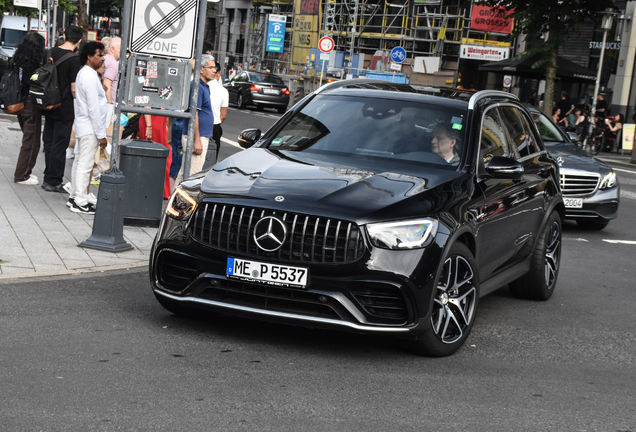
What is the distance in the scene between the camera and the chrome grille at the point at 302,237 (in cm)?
509

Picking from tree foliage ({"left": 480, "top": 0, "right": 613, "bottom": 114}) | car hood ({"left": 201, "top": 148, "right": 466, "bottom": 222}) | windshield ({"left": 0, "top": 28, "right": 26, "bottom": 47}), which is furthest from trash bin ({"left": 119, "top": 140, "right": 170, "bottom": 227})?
windshield ({"left": 0, "top": 28, "right": 26, "bottom": 47})

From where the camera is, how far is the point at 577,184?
471 inches

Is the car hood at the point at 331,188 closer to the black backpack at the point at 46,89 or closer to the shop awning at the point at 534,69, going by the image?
the black backpack at the point at 46,89

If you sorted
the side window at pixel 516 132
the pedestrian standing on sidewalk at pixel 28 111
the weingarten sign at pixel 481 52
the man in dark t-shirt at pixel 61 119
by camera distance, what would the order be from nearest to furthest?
the side window at pixel 516 132 → the man in dark t-shirt at pixel 61 119 → the pedestrian standing on sidewalk at pixel 28 111 → the weingarten sign at pixel 481 52

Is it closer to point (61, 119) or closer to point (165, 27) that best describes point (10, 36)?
point (61, 119)

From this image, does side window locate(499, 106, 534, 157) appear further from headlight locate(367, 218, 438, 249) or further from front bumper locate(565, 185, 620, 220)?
front bumper locate(565, 185, 620, 220)

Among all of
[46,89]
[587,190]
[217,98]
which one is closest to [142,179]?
[46,89]

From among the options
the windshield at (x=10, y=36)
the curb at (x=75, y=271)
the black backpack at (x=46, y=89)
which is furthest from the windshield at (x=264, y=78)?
the curb at (x=75, y=271)

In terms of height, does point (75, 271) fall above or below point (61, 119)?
below

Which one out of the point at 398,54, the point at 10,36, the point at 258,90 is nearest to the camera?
the point at 398,54

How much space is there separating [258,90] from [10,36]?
12.7 m

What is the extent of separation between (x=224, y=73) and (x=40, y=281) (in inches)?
2251

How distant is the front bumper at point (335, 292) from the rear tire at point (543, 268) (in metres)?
2.35

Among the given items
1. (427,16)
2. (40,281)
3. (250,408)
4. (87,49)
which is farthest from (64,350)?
(427,16)
